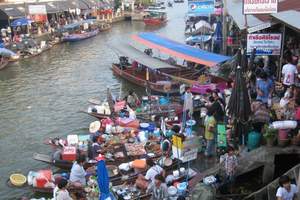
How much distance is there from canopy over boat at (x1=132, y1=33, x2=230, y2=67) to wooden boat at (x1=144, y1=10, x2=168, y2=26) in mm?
32879

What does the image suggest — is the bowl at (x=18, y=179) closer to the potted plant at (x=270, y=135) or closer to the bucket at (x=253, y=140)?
the bucket at (x=253, y=140)

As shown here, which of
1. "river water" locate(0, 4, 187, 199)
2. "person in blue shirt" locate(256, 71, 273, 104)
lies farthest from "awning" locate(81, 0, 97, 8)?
"person in blue shirt" locate(256, 71, 273, 104)

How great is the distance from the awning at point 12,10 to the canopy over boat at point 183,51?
77.2 feet

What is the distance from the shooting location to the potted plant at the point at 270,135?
11383 millimetres

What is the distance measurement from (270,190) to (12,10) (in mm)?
43131

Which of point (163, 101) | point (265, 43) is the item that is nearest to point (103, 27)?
point (163, 101)

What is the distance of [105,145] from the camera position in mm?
15781

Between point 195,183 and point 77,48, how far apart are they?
111 ft

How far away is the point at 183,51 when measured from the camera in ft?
80.4

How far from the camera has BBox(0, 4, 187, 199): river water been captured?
18.1 meters

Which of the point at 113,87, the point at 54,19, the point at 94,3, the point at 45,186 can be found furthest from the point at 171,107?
the point at 94,3

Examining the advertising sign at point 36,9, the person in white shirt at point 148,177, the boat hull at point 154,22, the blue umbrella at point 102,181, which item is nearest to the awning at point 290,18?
the person in white shirt at point 148,177

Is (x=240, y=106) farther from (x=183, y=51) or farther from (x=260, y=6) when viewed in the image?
(x=183, y=51)

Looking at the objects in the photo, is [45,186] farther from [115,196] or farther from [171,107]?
[171,107]
